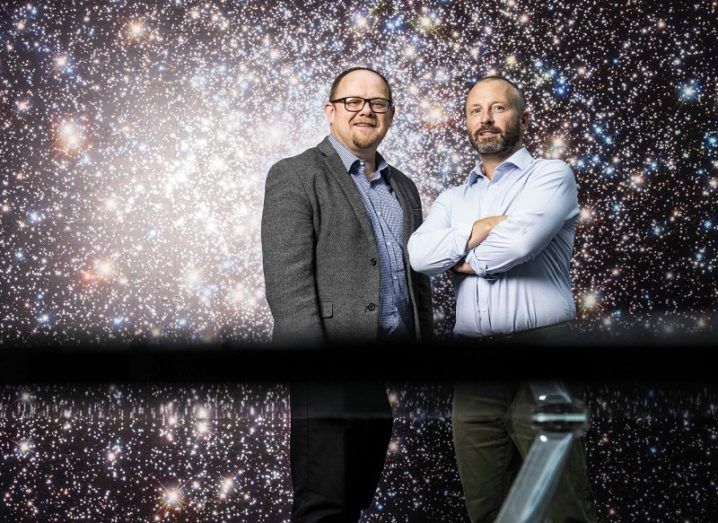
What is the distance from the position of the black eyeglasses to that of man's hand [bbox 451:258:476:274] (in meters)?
0.19

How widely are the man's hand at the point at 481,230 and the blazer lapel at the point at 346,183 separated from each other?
0.10 metres

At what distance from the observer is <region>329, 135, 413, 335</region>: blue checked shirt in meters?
0.80

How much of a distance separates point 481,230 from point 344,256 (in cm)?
13

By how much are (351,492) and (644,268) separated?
2.07 ft

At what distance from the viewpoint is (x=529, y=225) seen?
720 mm

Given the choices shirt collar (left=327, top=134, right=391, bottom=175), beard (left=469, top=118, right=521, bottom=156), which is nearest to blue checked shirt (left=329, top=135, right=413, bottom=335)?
shirt collar (left=327, top=134, right=391, bottom=175)

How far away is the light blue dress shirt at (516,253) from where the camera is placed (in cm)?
72

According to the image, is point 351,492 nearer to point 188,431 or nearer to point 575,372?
point 188,431

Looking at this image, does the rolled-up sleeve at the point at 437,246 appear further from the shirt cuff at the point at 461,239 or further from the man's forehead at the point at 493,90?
the man's forehead at the point at 493,90

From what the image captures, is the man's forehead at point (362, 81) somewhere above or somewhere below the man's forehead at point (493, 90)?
above

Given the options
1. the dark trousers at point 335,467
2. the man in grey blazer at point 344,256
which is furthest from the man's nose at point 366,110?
the dark trousers at point 335,467

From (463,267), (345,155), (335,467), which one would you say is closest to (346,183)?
(345,155)

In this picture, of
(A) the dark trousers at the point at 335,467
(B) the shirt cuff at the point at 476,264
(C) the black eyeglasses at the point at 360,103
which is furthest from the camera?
(C) the black eyeglasses at the point at 360,103

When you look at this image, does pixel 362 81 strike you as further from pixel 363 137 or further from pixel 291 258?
pixel 291 258
